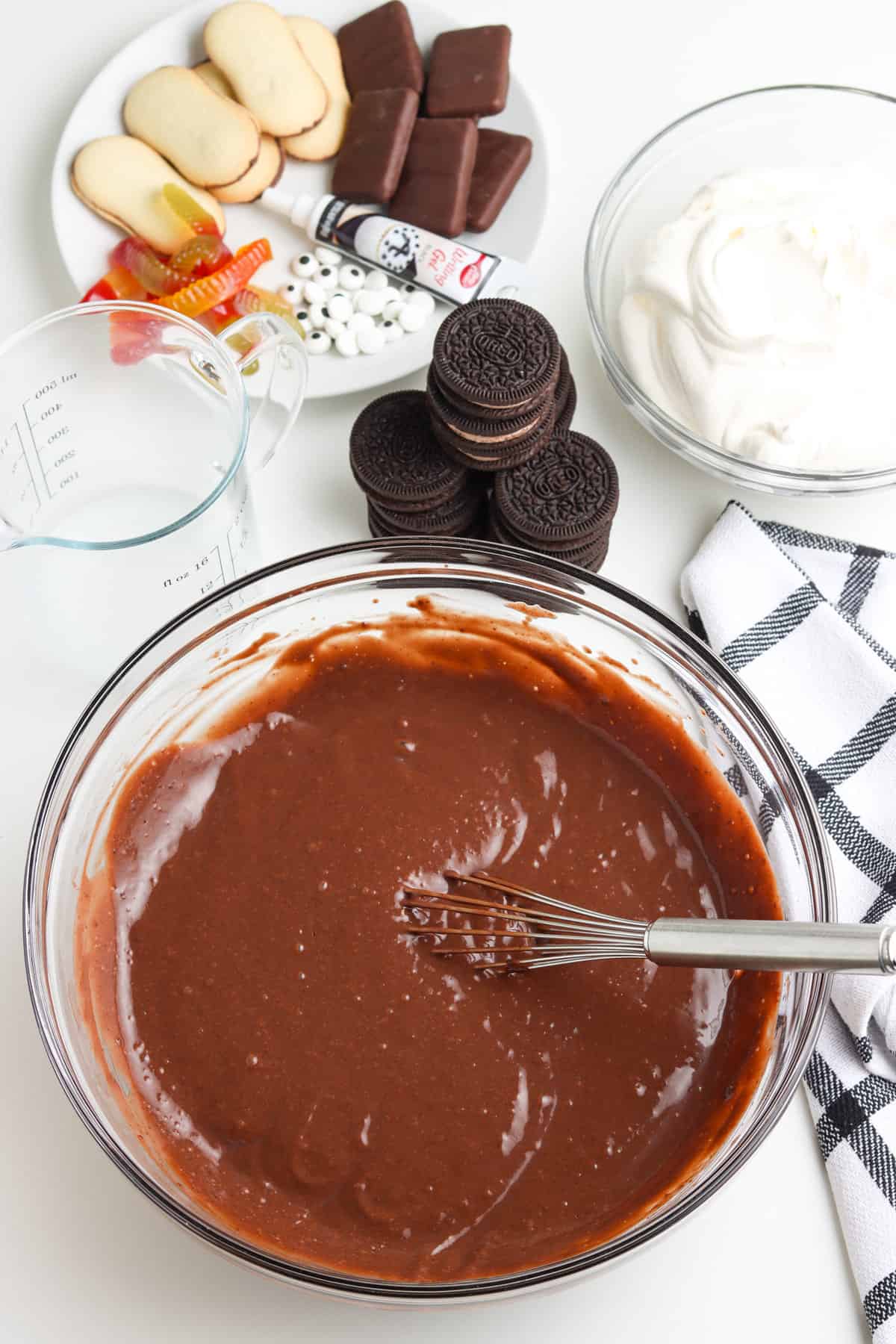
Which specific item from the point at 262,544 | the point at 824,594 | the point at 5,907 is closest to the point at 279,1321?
the point at 5,907

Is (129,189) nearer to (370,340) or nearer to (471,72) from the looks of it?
(370,340)

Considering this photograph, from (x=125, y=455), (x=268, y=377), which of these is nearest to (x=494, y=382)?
(x=268, y=377)

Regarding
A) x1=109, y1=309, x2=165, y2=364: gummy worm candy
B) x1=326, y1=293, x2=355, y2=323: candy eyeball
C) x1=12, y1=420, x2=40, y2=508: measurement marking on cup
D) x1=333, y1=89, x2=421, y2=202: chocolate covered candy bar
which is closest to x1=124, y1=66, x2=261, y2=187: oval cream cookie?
x1=333, y1=89, x2=421, y2=202: chocolate covered candy bar

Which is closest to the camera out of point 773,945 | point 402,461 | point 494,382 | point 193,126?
point 773,945

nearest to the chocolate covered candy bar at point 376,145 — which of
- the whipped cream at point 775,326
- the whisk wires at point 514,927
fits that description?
the whipped cream at point 775,326

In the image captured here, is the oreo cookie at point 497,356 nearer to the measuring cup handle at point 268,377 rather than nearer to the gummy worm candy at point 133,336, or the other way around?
the measuring cup handle at point 268,377

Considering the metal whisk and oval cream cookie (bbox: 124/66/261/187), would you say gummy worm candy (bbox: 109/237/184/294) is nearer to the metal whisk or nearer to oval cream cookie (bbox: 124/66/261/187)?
oval cream cookie (bbox: 124/66/261/187)
